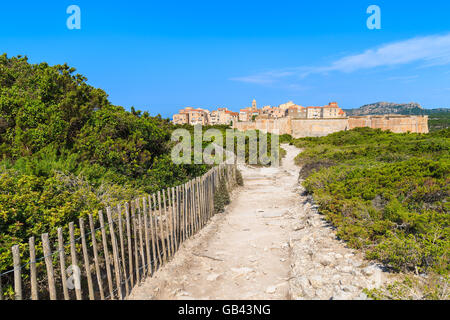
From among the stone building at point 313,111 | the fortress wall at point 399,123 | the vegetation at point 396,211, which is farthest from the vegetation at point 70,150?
the stone building at point 313,111

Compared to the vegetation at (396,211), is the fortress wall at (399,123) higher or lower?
higher

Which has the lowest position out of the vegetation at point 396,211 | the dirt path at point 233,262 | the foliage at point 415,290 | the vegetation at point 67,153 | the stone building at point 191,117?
the dirt path at point 233,262

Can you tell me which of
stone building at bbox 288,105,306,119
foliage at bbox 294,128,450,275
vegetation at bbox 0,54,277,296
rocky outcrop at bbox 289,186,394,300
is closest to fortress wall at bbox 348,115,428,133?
foliage at bbox 294,128,450,275

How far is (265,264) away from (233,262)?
55 centimetres

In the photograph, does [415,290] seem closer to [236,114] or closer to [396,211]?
[396,211]

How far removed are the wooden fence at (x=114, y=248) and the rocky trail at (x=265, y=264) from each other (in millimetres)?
310

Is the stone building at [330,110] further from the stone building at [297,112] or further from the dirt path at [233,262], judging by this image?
the dirt path at [233,262]

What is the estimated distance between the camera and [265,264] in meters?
4.84

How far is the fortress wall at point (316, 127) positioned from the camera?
41688mm

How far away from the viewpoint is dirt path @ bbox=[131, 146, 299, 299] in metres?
3.96

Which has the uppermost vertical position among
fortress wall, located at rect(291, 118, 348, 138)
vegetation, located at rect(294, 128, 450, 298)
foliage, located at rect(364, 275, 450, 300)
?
fortress wall, located at rect(291, 118, 348, 138)

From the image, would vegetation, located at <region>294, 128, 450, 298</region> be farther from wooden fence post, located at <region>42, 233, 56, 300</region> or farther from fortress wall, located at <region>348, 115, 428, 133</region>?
fortress wall, located at <region>348, 115, 428, 133</region>
